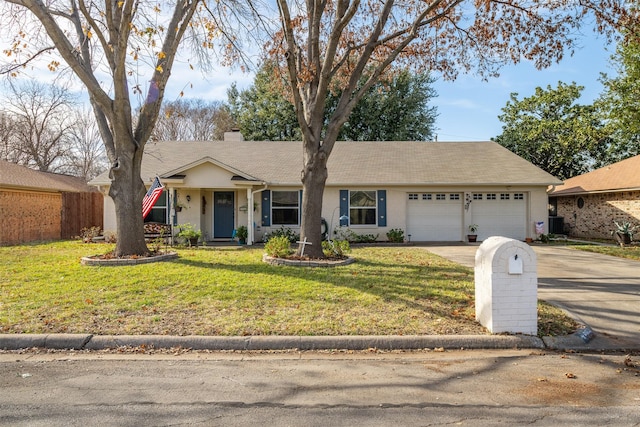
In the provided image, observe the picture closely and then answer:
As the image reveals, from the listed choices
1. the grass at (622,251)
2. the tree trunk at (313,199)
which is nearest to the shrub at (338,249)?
the tree trunk at (313,199)

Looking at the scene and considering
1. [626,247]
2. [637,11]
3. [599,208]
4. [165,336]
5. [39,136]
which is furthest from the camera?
[39,136]

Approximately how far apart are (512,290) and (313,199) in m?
6.04

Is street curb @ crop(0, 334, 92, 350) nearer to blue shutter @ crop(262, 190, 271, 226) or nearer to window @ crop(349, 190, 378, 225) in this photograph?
blue shutter @ crop(262, 190, 271, 226)

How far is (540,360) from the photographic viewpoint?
4879 millimetres

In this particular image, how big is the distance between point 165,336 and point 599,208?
68.9ft

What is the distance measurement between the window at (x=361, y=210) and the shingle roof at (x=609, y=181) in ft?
34.4

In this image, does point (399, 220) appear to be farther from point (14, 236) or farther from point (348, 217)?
point (14, 236)

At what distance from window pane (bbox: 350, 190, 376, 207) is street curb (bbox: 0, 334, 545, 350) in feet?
40.3

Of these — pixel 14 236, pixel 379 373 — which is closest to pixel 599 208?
pixel 379 373

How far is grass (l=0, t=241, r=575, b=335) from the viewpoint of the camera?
18.9ft

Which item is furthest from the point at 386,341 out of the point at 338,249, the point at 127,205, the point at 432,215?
the point at 432,215

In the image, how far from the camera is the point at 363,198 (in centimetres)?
1756

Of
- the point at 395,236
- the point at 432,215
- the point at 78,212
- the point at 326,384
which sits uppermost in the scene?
the point at 78,212

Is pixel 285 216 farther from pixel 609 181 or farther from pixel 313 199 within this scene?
pixel 609 181
